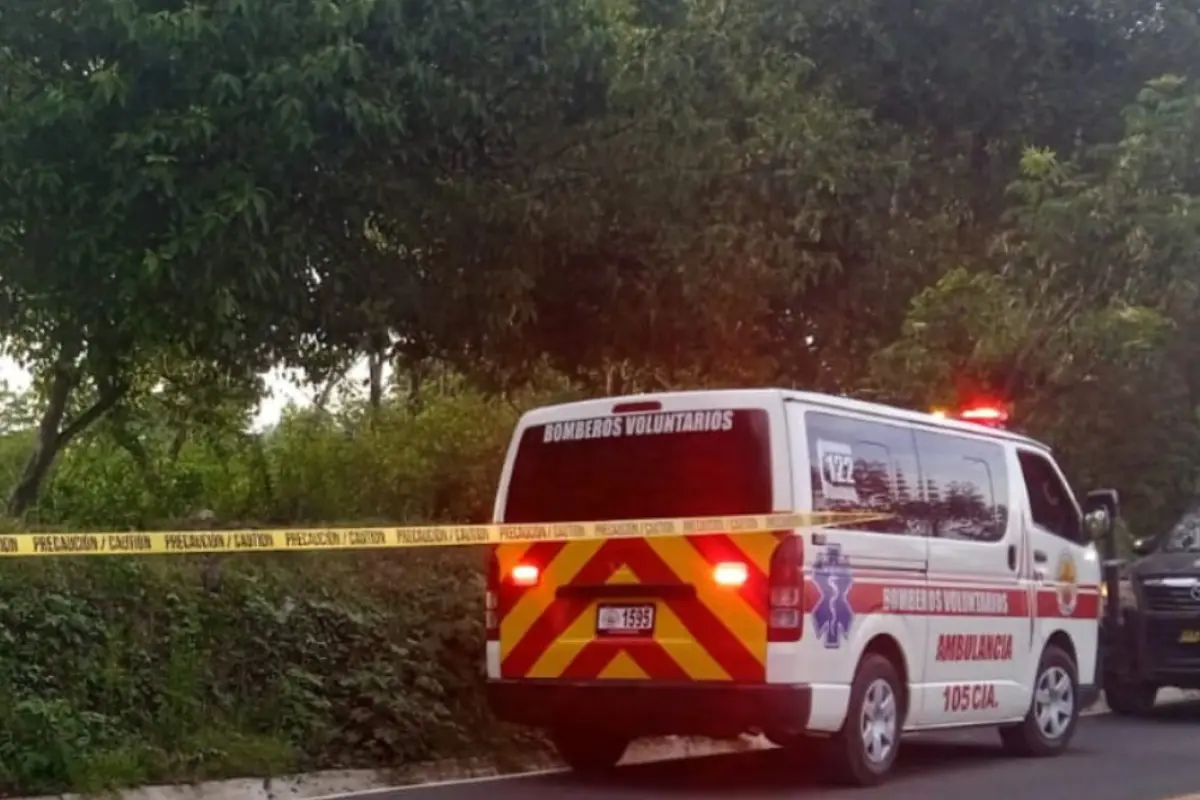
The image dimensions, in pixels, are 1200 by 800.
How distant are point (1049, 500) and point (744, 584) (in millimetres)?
3677

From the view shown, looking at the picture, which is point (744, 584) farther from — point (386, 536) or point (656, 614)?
point (386, 536)

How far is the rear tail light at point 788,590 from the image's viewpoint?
991 cm

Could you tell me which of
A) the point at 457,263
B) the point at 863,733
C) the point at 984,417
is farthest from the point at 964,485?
the point at 457,263

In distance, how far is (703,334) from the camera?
1555 cm

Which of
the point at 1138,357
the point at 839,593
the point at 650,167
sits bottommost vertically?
the point at 839,593

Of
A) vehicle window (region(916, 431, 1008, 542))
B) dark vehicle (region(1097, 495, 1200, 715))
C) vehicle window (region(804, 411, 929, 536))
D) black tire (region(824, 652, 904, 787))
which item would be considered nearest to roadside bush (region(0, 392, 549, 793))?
black tire (region(824, 652, 904, 787))

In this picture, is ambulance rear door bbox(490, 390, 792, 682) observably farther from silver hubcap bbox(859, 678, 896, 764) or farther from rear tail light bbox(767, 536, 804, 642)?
silver hubcap bbox(859, 678, 896, 764)

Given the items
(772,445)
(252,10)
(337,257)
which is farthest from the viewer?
(337,257)

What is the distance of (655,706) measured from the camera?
1016 cm

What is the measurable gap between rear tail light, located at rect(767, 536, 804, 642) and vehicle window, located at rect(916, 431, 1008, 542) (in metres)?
1.68

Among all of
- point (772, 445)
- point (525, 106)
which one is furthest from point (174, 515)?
point (772, 445)

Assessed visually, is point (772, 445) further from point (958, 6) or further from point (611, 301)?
point (958, 6)

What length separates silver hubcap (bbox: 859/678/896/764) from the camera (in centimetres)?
1060

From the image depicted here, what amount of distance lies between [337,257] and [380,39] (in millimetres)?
1593
